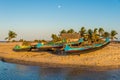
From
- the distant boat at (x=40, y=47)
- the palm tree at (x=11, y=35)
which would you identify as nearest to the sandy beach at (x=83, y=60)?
the distant boat at (x=40, y=47)

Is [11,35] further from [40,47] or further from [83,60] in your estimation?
[83,60]

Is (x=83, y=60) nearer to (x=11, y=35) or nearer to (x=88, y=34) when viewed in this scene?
(x=88, y=34)

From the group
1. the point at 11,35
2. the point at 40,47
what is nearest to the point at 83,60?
the point at 40,47

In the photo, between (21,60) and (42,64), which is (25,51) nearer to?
(21,60)

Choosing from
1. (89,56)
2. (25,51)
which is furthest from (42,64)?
(25,51)

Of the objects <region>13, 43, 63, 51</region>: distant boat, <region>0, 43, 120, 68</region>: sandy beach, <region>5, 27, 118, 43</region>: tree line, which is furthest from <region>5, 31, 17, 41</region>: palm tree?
<region>0, 43, 120, 68</region>: sandy beach

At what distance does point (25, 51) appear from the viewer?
63.7 m

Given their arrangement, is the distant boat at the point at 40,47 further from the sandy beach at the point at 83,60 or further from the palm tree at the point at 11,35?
the palm tree at the point at 11,35

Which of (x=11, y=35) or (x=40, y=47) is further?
(x=11, y=35)

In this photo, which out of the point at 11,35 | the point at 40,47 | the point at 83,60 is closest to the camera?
the point at 83,60

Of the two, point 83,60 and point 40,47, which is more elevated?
point 40,47

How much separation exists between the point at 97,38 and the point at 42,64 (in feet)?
96.8

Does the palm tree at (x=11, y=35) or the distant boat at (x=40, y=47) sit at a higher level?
the palm tree at (x=11, y=35)

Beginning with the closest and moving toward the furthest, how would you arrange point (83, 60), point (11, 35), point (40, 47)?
point (83, 60)
point (40, 47)
point (11, 35)
